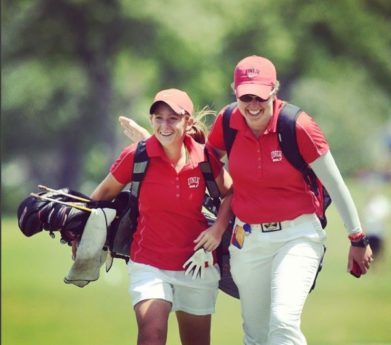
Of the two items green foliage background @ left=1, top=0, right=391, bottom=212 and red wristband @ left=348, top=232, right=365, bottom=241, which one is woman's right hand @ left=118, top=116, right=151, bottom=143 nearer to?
red wristband @ left=348, top=232, right=365, bottom=241

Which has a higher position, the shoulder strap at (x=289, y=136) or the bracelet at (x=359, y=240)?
the shoulder strap at (x=289, y=136)

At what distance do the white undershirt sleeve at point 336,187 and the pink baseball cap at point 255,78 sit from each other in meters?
0.42

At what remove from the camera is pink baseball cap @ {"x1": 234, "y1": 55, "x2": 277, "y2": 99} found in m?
5.44

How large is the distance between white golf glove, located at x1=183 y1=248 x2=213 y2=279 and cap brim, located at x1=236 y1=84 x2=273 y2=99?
2.72 ft

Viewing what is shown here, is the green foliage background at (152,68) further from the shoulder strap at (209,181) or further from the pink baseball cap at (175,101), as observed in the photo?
the pink baseball cap at (175,101)

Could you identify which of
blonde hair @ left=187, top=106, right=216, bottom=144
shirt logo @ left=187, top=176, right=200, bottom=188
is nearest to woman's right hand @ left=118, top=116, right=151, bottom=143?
blonde hair @ left=187, top=106, right=216, bottom=144

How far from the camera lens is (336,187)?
5543 millimetres

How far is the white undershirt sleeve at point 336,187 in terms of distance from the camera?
18.0 ft

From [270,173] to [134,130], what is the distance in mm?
1067

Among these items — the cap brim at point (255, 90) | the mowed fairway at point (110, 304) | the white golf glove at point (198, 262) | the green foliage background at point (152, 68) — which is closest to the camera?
the cap brim at point (255, 90)

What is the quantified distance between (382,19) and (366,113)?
10.4 ft

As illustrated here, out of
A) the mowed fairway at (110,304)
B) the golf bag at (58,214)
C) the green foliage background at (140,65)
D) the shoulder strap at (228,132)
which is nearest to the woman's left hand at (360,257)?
the shoulder strap at (228,132)

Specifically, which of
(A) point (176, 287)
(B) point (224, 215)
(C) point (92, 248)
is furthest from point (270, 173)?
(C) point (92, 248)

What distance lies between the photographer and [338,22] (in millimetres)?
38781
